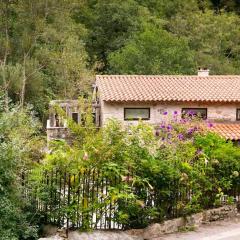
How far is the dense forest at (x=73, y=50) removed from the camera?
132 ft

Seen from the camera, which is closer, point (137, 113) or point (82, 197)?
point (82, 197)

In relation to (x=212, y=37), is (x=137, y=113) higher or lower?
lower

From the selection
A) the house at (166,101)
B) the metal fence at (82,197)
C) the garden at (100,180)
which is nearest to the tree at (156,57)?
the house at (166,101)

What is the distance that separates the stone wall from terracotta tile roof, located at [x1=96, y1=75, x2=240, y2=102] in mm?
12741

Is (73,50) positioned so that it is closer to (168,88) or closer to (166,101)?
(168,88)

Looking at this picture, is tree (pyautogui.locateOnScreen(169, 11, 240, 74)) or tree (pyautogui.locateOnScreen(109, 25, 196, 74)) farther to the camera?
tree (pyautogui.locateOnScreen(169, 11, 240, 74))

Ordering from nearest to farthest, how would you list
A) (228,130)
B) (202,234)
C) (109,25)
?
(202,234) → (228,130) → (109,25)

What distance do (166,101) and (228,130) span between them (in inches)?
137

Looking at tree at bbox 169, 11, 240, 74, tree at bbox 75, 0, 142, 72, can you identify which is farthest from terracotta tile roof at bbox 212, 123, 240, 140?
tree at bbox 75, 0, 142, 72

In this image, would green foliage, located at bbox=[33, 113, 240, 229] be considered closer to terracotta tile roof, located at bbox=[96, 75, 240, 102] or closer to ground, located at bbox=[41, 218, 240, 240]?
ground, located at bbox=[41, 218, 240, 240]

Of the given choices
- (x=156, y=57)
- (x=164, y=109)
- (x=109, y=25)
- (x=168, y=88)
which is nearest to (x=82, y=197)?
(x=164, y=109)

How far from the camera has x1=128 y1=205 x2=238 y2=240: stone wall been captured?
42.6ft

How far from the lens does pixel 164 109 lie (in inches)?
1088

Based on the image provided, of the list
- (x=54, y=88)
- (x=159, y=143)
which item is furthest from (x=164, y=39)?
(x=159, y=143)
